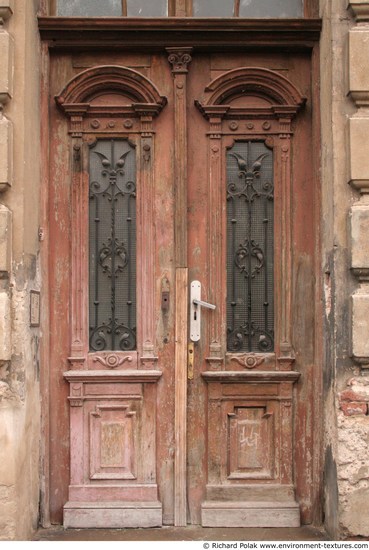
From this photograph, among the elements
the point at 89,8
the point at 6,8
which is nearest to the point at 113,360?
the point at 6,8

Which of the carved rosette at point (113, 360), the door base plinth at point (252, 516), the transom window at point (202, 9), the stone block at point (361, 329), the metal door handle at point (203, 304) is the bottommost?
the door base plinth at point (252, 516)


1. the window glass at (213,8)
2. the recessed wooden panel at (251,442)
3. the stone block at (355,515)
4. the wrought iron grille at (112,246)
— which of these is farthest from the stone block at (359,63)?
the stone block at (355,515)

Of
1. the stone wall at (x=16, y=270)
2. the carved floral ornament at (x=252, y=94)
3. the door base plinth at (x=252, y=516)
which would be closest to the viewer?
the stone wall at (x=16, y=270)

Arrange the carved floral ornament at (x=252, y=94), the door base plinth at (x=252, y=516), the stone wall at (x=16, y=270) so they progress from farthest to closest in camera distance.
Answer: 1. the carved floral ornament at (x=252, y=94)
2. the door base plinth at (x=252, y=516)
3. the stone wall at (x=16, y=270)

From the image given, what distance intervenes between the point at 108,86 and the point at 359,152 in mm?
1657

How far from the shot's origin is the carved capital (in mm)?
4426

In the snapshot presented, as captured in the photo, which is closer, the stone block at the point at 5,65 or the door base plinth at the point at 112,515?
the stone block at the point at 5,65

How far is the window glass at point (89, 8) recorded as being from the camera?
448cm

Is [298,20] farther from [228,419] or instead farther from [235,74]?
[228,419]

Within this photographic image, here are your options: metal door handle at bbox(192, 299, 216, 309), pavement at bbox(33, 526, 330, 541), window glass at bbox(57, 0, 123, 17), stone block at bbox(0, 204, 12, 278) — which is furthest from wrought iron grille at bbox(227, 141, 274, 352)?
stone block at bbox(0, 204, 12, 278)

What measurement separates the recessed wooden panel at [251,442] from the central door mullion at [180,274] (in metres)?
0.31

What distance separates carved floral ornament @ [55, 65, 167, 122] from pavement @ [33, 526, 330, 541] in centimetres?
263

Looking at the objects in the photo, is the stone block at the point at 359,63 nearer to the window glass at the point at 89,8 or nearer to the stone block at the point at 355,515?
the window glass at the point at 89,8

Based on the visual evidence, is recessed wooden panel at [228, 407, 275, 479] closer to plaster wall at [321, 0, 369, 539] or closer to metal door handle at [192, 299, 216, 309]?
plaster wall at [321, 0, 369, 539]
